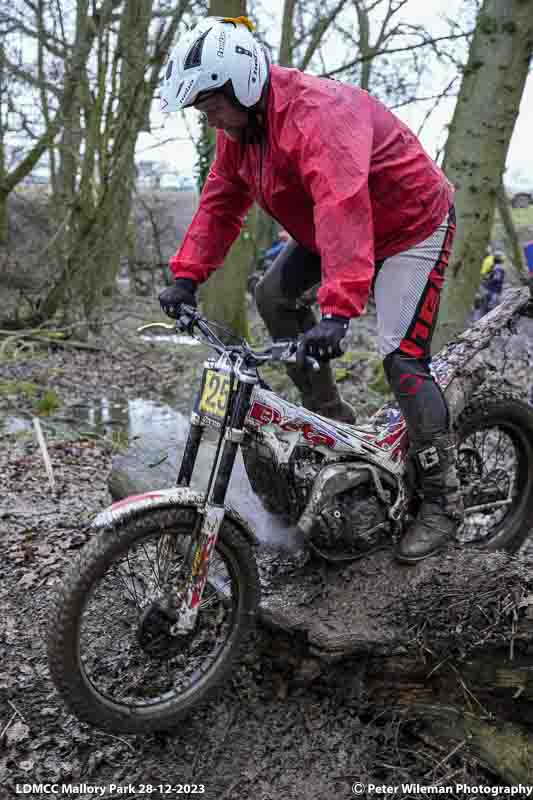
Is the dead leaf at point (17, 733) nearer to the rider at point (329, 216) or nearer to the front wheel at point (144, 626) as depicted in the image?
the front wheel at point (144, 626)

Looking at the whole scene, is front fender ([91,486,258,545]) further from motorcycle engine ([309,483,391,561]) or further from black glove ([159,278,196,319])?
black glove ([159,278,196,319])

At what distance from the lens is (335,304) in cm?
244

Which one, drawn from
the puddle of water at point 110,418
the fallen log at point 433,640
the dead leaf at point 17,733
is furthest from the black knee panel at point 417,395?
the puddle of water at point 110,418

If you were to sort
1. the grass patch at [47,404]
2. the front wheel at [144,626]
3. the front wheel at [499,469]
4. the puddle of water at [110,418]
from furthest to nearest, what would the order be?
1. the grass patch at [47,404]
2. the puddle of water at [110,418]
3. the front wheel at [499,469]
4. the front wheel at [144,626]

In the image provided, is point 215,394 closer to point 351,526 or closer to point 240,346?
point 240,346

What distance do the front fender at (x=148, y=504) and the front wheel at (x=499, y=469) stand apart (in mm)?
1506

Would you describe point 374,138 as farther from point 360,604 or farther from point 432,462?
point 360,604

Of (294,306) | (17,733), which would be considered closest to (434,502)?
(294,306)

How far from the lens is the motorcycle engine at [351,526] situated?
2877mm

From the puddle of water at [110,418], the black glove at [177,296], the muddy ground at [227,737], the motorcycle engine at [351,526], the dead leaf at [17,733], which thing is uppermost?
the black glove at [177,296]

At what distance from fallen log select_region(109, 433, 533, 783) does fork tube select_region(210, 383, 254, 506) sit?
26.4 inches

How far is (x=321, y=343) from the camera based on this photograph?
235 centimetres

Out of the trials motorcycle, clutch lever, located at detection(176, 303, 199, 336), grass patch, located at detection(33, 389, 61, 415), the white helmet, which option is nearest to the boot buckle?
the trials motorcycle

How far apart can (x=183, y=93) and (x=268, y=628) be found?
2111 millimetres
